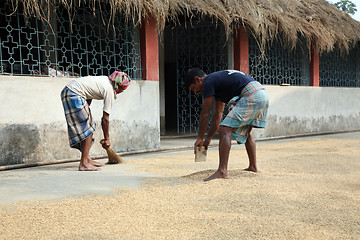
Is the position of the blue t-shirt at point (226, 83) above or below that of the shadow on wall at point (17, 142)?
above

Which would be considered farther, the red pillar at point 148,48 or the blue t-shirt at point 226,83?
the red pillar at point 148,48

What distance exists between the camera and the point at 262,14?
8.38 meters

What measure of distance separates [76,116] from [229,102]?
6.32ft

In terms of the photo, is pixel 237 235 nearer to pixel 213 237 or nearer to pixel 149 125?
pixel 213 237

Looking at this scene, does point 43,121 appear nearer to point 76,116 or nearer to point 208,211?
point 76,116

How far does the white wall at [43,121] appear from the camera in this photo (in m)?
5.29

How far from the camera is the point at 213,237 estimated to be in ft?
7.84

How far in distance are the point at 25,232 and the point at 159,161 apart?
3.34 metres

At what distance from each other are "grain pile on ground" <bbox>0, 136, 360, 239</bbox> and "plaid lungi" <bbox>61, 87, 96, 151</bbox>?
1.18m

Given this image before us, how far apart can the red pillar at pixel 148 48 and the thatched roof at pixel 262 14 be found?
16cm

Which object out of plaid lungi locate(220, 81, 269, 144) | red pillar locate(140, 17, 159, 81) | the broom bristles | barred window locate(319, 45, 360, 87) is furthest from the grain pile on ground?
barred window locate(319, 45, 360, 87)

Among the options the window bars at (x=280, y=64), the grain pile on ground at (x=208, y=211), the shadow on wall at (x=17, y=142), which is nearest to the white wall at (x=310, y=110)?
the window bars at (x=280, y=64)

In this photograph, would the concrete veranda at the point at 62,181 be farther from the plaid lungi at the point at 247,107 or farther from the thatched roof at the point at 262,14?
the thatched roof at the point at 262,14

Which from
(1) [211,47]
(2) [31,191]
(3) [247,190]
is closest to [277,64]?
(1) [211,47]
